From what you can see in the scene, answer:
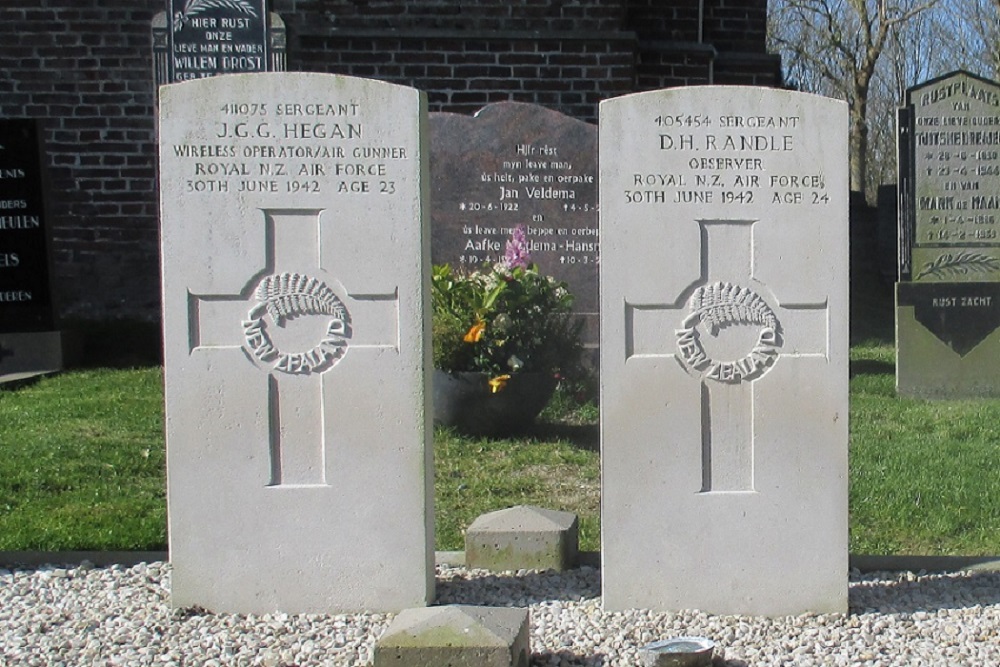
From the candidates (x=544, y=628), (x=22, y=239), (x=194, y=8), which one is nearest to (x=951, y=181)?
(x=194, y=8)

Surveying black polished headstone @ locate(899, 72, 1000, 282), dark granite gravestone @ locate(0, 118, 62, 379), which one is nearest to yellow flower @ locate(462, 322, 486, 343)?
black polished headstone @ locate(899, 72, 1000, 282)

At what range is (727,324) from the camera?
4082mm

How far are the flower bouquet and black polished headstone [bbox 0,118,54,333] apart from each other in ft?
11.0

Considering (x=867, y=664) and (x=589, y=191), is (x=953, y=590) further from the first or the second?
(x=589, y=191)

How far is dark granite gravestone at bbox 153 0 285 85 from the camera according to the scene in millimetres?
8922

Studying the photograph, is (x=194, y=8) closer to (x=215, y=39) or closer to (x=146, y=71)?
(x=215, y=39)

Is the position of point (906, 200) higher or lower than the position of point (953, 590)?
higher

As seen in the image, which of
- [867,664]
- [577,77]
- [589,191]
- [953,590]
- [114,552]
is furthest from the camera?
[577,77]

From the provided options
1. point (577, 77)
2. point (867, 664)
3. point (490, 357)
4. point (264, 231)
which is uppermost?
point (577, 77)

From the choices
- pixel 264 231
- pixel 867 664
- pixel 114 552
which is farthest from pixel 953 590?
pixel 114 552

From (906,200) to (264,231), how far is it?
19.7 feet

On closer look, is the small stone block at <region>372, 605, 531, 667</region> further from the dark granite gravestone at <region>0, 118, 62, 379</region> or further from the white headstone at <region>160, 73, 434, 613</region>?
the dark granite gravestone at <region>0, 118, 62, 379</region>

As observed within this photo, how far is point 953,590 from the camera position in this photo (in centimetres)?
444

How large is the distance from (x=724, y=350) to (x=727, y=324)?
0.28 ft
